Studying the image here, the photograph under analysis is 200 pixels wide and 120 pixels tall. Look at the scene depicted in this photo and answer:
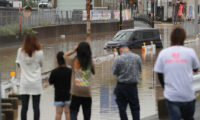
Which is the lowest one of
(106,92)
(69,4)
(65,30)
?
(106,92)

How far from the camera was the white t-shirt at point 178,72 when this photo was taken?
221 inches

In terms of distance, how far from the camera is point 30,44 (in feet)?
24.5

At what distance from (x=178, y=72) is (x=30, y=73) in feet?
9.33

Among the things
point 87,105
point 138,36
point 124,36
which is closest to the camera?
point 87,105

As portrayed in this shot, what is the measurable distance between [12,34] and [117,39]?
→ 7819 mm

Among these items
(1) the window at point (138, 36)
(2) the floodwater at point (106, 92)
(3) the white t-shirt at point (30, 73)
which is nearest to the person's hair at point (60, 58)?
(3) the white t-shirt at point (30, 73)

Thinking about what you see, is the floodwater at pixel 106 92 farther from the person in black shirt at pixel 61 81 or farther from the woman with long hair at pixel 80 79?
the woman with long hair at pixel 80 79

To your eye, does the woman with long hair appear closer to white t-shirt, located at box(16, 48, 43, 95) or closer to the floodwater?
white t-shirt, located at box(16, 48, 43, 95)

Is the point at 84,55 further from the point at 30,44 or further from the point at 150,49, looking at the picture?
the point at 150,49

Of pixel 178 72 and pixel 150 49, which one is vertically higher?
pixel 178 72

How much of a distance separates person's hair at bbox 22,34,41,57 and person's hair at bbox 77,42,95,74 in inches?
33.9

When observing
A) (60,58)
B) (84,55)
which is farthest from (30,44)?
(84,55)

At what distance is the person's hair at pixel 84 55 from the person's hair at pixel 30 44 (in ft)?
2.82

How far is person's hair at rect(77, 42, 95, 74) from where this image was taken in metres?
6.98
